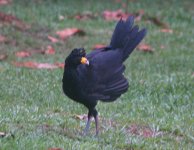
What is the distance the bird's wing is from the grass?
46 centimetres

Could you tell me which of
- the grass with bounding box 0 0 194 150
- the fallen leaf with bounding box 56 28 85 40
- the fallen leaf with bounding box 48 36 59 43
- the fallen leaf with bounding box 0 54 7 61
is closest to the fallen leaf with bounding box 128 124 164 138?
the grass with bounding box 0 0 194 150

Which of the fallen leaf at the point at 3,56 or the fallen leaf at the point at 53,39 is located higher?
the fallen leaf at the point at 3,56

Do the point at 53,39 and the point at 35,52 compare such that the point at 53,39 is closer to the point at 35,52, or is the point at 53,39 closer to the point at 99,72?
the point at 35,52

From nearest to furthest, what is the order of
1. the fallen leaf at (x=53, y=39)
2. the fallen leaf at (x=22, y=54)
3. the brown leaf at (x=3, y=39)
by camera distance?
Answer: the fallen leaf at (x=22, y=54), the brown leaf at (x=3, y=39), the fallen leaf at (x=53, y=39)

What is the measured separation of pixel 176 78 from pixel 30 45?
3984 millimetres

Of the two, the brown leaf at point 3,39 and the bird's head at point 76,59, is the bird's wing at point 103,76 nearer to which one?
the bird's head at point 76,59

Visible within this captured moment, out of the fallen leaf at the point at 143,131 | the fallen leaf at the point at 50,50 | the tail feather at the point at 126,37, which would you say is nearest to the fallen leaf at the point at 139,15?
the fallen leaf at the point at 50,50

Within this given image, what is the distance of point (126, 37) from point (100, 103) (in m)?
1.91

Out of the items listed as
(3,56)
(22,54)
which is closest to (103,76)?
(3,56)

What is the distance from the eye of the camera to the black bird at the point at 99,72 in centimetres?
720

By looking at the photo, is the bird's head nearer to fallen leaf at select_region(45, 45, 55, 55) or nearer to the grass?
the grass

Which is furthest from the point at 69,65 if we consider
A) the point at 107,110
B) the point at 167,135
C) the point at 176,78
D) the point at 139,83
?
the point at 176,78

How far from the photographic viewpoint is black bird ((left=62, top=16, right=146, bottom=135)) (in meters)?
7.20

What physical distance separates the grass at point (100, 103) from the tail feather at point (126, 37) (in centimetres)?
92
